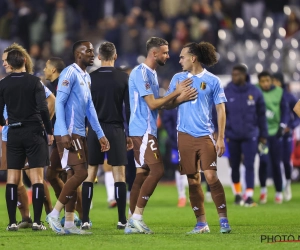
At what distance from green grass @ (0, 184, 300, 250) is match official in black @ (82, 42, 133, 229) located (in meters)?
0.46

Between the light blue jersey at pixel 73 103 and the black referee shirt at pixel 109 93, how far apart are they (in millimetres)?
850

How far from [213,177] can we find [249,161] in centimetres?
A: 571

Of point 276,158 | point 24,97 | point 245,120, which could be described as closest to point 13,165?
point 24,97

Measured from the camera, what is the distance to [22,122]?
1190 cm

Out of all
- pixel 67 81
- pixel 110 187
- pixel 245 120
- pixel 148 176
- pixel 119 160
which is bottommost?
pixel 110 187

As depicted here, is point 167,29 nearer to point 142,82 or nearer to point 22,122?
point 22,122

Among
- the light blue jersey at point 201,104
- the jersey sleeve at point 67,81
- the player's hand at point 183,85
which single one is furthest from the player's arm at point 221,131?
the jersey sleeve at point 67,81

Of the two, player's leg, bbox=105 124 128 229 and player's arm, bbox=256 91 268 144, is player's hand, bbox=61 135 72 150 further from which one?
player's arm, bbox=256 91 268 144

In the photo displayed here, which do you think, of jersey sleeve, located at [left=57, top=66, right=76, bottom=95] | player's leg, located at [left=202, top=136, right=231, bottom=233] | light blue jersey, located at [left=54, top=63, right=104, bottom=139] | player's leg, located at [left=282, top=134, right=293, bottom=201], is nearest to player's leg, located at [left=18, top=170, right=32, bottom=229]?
light blue jersey, located at [left=54, top=63, right=104, bottom=139]

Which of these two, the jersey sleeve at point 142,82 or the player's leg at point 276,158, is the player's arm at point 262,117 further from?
the jersey sleeve at point 142,82

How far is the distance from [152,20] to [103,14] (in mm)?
3680

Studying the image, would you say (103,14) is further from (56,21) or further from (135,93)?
(135,93)

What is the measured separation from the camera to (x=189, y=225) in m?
13.0

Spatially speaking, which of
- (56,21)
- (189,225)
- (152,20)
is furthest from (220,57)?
(189,225)
